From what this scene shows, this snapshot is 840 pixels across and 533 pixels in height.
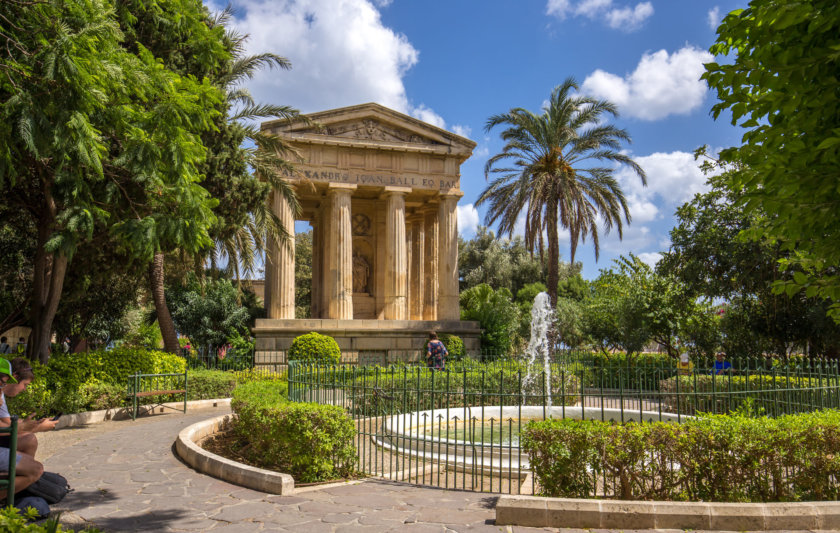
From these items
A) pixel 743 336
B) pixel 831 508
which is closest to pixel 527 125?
pixel 743 336

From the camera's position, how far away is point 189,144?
983 centimetres

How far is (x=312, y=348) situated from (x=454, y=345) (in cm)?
613

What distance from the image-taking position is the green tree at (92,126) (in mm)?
7965

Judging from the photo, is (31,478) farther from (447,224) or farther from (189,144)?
(447,224)

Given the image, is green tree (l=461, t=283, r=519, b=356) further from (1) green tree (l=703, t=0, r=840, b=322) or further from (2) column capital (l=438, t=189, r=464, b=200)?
(1) green tree (l=703, t=0, r=840, b=322)

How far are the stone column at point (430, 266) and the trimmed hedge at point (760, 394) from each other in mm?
15249

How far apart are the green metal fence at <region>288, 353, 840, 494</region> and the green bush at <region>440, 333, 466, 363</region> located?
7.44m

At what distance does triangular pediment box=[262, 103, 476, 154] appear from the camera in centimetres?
2545

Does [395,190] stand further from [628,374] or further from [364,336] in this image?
[628,374]

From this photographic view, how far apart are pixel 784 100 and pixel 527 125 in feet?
71.2

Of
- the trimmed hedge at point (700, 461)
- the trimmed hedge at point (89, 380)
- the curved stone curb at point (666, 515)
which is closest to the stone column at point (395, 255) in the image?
the trimmed hedge at point (89, 380)

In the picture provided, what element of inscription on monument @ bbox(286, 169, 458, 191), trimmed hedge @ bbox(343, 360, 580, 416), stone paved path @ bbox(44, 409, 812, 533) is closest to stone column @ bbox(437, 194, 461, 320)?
inscription on monument @ bbox(286, 169, 458, 191)

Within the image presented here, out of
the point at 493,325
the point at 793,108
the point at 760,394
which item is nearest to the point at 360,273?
the point at 493,325

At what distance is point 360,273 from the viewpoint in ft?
98.1
